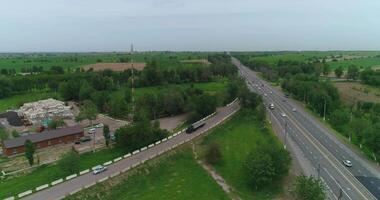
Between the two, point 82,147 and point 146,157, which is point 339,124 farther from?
point 82,147

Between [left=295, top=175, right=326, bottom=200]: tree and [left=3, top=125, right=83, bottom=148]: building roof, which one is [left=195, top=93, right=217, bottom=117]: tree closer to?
[left=3, top=125, right=83, bottom=148]: building roof

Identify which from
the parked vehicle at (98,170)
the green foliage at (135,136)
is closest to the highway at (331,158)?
the green foliage at (135,136)

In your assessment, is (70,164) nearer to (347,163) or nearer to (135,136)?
(135,136)

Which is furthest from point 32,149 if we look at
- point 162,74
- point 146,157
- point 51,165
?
point 162,74

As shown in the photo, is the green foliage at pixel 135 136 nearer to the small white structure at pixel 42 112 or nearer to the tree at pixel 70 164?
the tree at pixel 70 164

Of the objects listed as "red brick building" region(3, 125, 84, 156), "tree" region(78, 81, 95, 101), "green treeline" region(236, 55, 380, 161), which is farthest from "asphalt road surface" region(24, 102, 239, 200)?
"tree" region(78, 81, 95, 101)

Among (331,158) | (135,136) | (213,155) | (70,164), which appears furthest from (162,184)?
(331,158)

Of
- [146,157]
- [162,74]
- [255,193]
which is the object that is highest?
[162,74]
